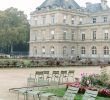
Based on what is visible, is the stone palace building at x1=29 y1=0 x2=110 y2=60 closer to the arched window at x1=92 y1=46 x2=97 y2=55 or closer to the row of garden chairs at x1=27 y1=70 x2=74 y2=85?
the arched window at x1=92 y1=46 x2=97 y2=55

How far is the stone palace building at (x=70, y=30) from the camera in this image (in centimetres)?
5941

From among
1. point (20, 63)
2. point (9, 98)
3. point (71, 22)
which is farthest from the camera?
point (71, 22)

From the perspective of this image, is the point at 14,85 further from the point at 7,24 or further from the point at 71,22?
the point at 7,24

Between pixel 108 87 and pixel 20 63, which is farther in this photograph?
pixel 20 63

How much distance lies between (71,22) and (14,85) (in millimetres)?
45486

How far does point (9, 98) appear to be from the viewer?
15.6 m

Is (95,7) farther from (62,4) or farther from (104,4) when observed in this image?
(62,4)

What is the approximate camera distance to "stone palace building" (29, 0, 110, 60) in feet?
195

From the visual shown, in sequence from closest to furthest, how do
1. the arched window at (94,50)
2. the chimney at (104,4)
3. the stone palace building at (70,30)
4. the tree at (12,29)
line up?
the stone palace building at (70,30), the arched window at (94,50), the chimney at (104,4), the tree at (12,29)

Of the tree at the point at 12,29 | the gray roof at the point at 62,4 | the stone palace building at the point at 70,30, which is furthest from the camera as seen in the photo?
the tree at the point at 12,29

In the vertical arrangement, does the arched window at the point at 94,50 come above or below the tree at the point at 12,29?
below

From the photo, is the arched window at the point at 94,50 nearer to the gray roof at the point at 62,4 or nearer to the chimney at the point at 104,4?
the gray roof at the point at 62,4

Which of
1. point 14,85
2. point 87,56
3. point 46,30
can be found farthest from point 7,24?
point 14,85

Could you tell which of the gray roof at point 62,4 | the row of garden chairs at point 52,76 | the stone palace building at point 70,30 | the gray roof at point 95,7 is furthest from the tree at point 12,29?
the row of garden chairs at point 52,76
